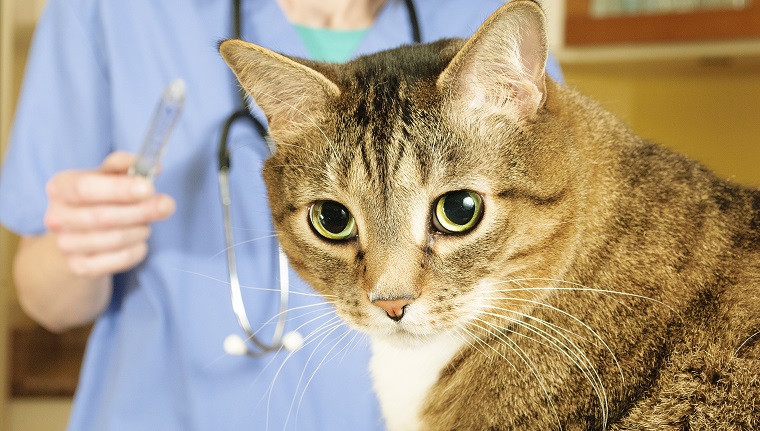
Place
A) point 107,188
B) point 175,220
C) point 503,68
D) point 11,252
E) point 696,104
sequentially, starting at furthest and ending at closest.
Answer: point 696,104
point 11,252
point 175,220
point 107,188
point 503,68

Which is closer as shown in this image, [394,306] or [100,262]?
[394,306]

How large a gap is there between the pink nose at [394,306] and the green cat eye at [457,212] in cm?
8

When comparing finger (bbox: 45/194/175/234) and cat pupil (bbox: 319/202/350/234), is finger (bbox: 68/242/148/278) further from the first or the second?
cat pupil (bbox: 319/202/350/234)

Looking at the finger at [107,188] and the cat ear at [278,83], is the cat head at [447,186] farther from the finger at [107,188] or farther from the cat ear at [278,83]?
the finger at [107,188]

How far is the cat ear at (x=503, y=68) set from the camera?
21.0 inches

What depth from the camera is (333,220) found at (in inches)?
26.5

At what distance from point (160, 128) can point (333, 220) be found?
190 millimetres

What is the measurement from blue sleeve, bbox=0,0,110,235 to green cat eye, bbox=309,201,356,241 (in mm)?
540

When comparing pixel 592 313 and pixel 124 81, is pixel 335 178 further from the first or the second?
pixel 124 81

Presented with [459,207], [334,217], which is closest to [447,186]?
[459,207]

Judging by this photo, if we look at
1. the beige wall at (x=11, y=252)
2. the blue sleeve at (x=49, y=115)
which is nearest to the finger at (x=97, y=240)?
the blue sleeve at (x=49, y=115)

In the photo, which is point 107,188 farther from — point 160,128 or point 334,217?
point 334,217

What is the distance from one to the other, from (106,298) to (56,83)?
348 millimetres

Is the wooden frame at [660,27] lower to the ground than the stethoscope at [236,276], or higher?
higher
